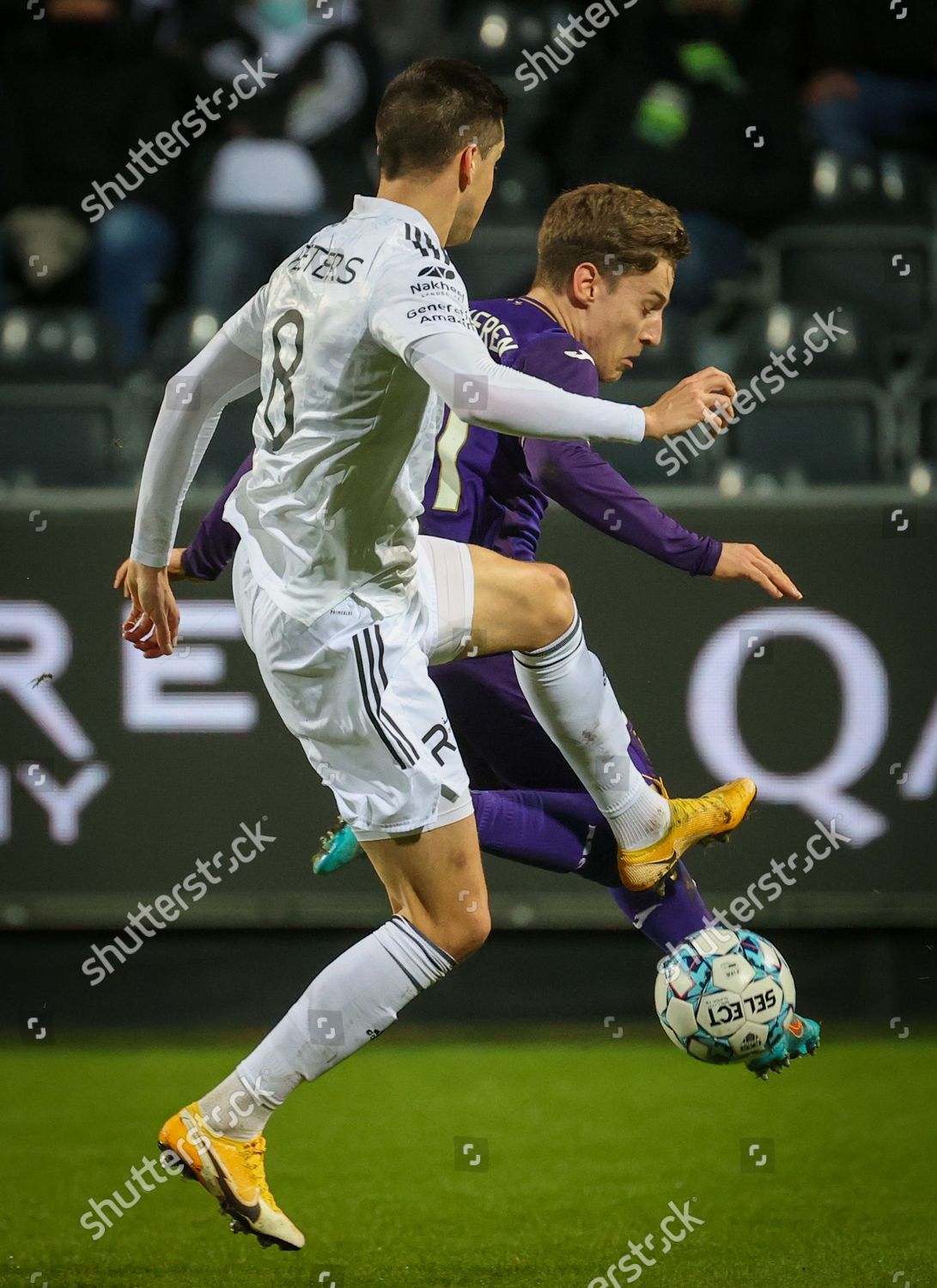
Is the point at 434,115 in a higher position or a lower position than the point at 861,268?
higher

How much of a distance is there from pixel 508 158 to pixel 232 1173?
529 cm

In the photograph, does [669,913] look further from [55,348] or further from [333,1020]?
[55,348]

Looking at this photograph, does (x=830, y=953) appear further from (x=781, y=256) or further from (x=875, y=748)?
(x=781, y=256)

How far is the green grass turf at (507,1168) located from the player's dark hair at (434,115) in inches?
82.5

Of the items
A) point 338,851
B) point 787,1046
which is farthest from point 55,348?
point 787,1046

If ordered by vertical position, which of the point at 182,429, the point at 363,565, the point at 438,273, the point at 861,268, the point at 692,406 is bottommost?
the point at 861,268

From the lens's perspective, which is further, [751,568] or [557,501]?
[557,501]

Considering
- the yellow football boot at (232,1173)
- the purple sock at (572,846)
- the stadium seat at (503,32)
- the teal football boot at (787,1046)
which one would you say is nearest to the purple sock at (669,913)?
the purple sock at (572,846)

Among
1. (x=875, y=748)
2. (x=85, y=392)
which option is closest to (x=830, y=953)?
(x=875, y=748)

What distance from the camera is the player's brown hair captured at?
11.7 ft

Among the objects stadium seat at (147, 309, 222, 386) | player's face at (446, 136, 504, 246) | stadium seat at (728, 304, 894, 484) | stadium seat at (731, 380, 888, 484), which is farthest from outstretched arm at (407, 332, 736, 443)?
stadium seat at (147, 309, 222, 386)

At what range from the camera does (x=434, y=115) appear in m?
2.99

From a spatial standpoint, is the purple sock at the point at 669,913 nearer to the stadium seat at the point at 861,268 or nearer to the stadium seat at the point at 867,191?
the stadium seat at the point at 861,268

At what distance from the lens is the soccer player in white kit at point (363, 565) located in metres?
2.96
